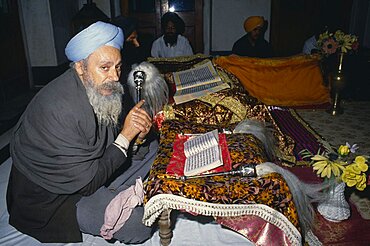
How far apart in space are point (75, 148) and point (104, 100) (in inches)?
14.2

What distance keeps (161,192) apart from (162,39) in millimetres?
4780

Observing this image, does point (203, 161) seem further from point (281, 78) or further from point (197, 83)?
point (281, 78)

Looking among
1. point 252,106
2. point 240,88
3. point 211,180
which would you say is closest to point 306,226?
point 211,180

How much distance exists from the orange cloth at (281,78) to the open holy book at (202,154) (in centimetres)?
272

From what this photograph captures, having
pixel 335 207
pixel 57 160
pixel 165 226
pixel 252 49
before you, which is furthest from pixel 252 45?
pixel 57 160

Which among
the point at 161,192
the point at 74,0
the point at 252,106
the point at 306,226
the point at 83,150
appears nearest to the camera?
the point at 161,192

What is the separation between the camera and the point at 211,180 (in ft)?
5.97

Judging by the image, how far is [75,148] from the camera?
75.1 inches

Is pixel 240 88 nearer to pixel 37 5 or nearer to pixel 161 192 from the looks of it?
pixel 161 192

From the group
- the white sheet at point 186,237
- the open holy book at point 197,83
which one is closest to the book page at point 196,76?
the open holy book at point 197,83

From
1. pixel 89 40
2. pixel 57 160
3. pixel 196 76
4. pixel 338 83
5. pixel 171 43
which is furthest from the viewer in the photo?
pixel 171 43

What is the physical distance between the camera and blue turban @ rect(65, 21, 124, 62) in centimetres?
200

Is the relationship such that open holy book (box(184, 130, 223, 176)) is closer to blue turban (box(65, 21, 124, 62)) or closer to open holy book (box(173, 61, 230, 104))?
blue turban (box(65, 21, 124, 62))

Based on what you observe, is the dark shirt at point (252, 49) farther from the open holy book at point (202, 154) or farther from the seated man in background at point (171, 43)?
the open holy book at point (202, 154)
